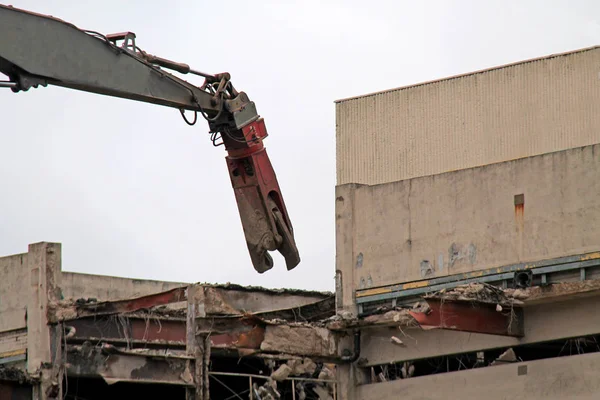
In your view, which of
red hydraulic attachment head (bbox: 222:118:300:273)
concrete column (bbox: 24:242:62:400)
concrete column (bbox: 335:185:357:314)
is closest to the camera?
red hydraulic attachment head (bbox: 222:118:300:273)

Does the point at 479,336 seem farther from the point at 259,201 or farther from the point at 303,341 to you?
the point at 259,201

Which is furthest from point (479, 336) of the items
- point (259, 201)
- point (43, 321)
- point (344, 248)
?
point (43, 321)

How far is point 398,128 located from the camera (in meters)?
31.5

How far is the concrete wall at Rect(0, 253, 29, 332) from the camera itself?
26500 millimetres

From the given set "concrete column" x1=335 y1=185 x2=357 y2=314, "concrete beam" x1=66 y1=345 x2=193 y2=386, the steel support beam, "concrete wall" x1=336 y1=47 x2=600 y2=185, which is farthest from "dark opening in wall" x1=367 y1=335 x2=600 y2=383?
"concrete wall" x1=336 y1=47 x2=600 y2=185

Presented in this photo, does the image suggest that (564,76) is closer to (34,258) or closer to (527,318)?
(527,318)

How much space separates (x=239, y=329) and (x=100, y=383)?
11.8ft

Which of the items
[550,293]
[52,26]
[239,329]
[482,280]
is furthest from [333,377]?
[52,26]

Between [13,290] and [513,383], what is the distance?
34.8ft

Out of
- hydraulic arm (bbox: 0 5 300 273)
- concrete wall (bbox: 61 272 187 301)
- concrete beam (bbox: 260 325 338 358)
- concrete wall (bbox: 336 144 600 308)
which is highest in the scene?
hydraulic arm (bbox: 0 5 300 273)

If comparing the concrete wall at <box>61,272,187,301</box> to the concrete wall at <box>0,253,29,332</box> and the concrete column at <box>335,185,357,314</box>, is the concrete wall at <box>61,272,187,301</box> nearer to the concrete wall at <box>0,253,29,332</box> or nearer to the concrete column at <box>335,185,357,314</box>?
the concrete wall at <box>0,253,29,332</box>

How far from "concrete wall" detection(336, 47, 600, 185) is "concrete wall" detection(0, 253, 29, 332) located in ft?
25.9

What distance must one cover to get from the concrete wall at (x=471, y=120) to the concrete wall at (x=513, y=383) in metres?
8.76

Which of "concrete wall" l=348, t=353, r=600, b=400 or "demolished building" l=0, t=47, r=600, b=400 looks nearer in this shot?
"concrete wall" l=348, t=353, r=600, b=400
